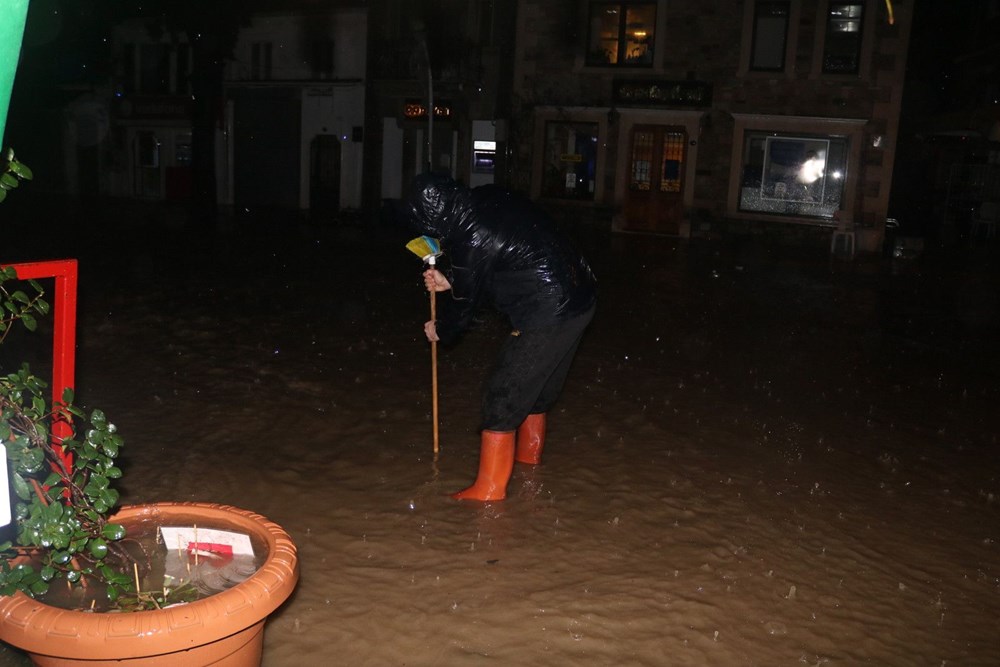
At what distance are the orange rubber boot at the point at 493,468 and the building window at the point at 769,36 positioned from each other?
19.9m

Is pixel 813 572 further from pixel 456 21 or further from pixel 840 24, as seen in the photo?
pixel 456 21

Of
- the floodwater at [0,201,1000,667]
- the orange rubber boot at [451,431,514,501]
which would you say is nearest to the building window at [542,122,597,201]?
the floodwater at [0,201,1000,667]

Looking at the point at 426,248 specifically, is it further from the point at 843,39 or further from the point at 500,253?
the point at 843,39

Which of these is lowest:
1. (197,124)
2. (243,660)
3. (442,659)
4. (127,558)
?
(442,659)

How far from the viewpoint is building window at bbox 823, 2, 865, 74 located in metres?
21.3

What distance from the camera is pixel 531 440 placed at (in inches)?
217

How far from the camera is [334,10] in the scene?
1078 inches

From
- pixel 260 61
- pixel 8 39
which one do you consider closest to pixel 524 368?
pixel 8 39

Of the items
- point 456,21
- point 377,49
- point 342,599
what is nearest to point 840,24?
point 456,21

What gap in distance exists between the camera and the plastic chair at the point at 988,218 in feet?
80.1

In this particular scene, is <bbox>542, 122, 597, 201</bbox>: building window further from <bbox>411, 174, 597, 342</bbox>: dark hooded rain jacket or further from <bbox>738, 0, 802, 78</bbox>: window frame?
<bbox>411, 174, 597, 342</bbox>: dark hooded rain jacket

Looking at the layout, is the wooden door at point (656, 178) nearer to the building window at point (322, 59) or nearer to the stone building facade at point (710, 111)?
the stone building facade at point (710, 111)

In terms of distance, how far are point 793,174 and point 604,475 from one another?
745 inches

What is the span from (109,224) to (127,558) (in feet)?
67.0
